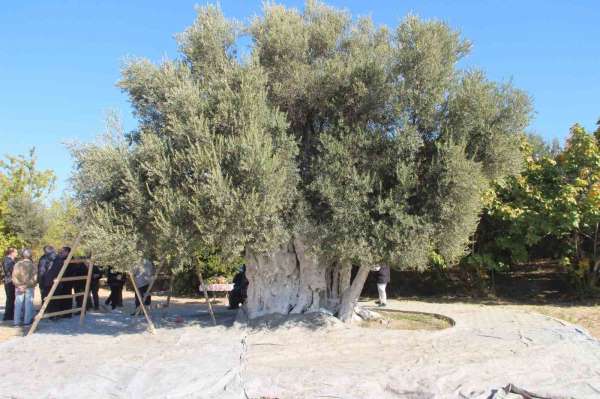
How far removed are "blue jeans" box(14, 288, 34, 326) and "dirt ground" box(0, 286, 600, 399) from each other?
0.44m

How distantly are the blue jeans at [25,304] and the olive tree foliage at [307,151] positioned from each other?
12.6ft

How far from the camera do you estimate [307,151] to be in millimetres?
12188

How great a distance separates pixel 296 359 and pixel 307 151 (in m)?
4.85

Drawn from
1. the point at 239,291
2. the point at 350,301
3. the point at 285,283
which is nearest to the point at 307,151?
the point at 285,283

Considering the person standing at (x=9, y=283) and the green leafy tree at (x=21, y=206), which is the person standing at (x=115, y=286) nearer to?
the person standing at (x=9, y=283)

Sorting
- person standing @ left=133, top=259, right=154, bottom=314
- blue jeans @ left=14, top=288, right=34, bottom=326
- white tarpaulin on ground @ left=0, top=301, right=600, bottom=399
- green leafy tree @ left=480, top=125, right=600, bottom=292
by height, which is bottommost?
white tarpaulin on ground @ left=0, top=301, right=600, bottom=399

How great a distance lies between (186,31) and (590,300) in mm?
16269

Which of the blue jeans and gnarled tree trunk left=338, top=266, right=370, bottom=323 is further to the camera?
the blue jeans

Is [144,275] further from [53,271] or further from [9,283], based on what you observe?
[9,283]

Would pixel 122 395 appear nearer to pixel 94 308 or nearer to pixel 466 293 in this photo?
pixel 94 308

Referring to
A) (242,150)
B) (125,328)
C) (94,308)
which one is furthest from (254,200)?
(94,308)

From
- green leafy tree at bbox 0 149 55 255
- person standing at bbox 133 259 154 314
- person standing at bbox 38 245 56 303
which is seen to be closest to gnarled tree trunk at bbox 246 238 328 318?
person standing at bbox 133 259 154 314

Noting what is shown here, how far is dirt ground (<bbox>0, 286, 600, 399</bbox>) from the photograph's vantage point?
762 cm

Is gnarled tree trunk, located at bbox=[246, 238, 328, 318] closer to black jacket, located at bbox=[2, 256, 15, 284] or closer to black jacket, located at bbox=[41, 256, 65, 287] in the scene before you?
black jacket, located at bbox=[41, 256, 65, 287]
